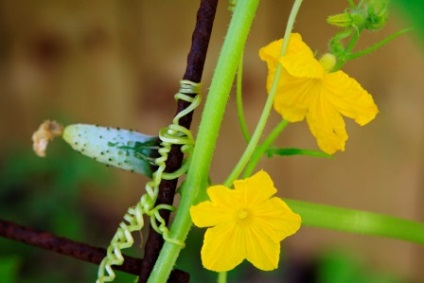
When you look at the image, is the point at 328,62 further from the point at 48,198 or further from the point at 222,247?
the point at 48,198

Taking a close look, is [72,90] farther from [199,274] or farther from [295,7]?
[295,7]

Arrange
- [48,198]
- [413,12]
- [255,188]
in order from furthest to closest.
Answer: [48,198] → [255,188] → [413,12]

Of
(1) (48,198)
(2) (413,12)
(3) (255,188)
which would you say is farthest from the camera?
(1) (48,198)

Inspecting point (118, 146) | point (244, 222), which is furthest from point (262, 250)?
point (118, 146)

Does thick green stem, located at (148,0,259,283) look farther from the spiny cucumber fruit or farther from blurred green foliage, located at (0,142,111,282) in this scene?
blurred green foliage, located at (0,142,111,282)

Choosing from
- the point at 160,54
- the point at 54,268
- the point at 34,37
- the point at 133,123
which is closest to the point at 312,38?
the point at 160,54

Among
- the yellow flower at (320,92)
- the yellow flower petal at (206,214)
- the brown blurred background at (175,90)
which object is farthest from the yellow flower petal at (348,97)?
the brown blurred background at (175,90)

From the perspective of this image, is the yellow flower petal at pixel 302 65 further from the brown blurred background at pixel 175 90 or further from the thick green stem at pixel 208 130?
the brown blurred background at pixel 175 90
